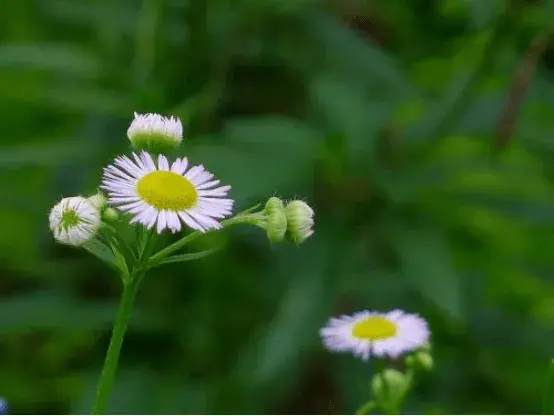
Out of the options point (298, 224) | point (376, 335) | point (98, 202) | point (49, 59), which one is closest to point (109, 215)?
point (98, 202)

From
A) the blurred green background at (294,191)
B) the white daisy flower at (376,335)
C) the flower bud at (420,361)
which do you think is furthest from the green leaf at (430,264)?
the flower bud at (420,361)

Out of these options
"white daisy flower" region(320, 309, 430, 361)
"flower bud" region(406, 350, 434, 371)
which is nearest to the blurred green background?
"white daisy flower" region(320, 309, 430, 361)

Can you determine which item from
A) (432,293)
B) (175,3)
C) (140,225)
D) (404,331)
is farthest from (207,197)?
(175,3)

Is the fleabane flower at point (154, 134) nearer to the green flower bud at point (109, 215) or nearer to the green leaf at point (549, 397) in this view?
the green flower bud at point (109, 215)

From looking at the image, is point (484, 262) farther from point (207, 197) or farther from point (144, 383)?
point (207, 197)

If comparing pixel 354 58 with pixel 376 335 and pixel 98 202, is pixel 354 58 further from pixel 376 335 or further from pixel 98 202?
pixel 98 202

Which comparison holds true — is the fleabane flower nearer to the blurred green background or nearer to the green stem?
the green stem
